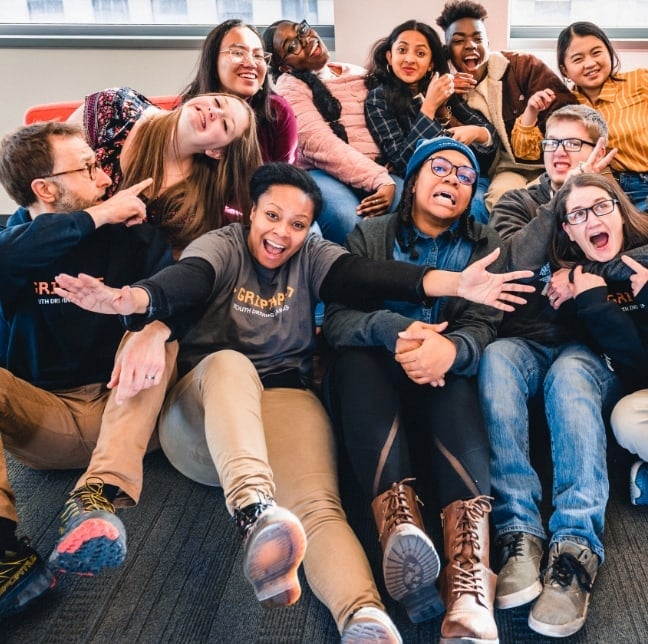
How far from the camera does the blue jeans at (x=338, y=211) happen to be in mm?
2293

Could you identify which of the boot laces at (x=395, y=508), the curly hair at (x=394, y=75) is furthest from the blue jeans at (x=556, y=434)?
the curly hair at (x=394, y=75)

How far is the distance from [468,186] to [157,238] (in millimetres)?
886

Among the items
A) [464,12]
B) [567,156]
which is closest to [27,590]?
[567,156]

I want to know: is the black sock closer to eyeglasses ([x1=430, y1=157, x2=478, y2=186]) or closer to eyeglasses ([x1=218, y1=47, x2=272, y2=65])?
eyeglasses ([x1=430, y1=157, x2=478, y2=186])

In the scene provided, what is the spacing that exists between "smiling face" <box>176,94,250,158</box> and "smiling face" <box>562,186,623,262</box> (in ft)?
3.40

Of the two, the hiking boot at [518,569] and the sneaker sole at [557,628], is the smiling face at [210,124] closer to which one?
the hiking boot at [518,569]

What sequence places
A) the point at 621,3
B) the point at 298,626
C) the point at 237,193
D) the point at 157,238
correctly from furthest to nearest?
the point at 621,3
the point at 237,193
the point at 157,238
the point at 298,626

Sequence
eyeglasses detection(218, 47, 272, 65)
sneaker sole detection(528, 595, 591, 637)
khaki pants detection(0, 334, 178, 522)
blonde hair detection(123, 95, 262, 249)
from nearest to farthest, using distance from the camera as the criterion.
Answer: sneaker sole detection(528, 595, 591, 637) < khaki pants detection(0, 334, 178, 522) < blonde hair detection(123, 95, 262, 249) < eyeglasses detection(218, 47, 272, 65)

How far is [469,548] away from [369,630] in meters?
0.29

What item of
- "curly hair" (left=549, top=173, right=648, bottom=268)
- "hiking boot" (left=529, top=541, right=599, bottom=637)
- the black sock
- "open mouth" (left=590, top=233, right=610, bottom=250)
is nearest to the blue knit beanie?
"curly hair" (left=549, top=173, right=648, bottom=268)

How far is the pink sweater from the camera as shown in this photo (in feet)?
7.91

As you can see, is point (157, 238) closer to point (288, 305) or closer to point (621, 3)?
point (288, 305)

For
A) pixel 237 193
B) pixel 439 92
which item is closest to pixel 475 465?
pixel 237 193

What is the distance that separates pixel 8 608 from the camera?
1292 millimetres
